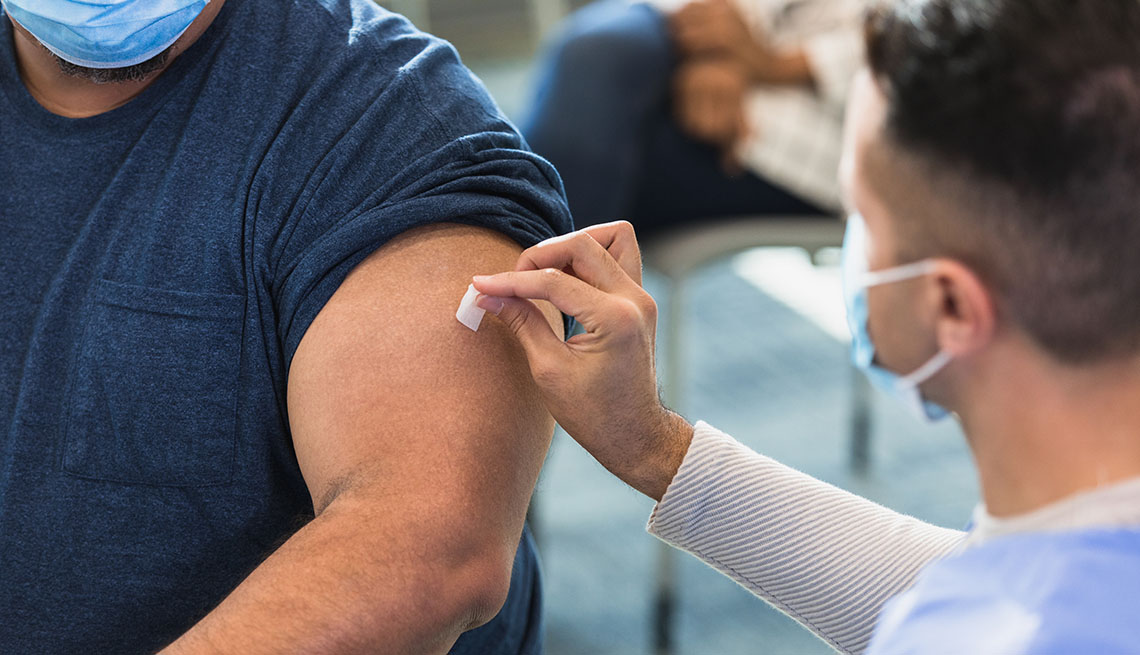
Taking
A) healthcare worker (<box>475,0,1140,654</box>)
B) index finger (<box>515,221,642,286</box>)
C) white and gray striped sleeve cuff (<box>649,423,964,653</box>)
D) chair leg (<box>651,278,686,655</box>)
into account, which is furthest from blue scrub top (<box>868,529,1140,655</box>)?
chair leg (<box>651,278,686,655</box>)

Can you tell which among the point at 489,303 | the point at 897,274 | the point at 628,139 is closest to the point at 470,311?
the point at 489,303

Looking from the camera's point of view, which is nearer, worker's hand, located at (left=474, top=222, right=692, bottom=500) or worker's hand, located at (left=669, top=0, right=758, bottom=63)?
worker's hand, located at (left=474, top=222, right=692, bottom=500)

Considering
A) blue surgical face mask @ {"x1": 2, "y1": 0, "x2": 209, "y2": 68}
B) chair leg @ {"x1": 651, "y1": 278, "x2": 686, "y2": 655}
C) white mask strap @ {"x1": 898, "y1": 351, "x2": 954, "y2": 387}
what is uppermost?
blue surgical face mask @ {"x1": 2, "y1": 0, "x2": 209, "y2": 68}

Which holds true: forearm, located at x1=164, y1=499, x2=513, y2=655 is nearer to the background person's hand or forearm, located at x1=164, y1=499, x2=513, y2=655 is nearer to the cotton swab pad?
the cotton swab pad

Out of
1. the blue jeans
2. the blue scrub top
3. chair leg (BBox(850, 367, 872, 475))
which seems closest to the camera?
the blue scrub top

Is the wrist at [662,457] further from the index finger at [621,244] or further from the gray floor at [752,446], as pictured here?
the gray floor at [752,446]

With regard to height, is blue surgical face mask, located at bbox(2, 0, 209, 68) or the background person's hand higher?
blue surgical face mask, located at bbox(2, 0, 209, 68)

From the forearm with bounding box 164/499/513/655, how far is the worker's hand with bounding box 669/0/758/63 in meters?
1.60

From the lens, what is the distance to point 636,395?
1021mm

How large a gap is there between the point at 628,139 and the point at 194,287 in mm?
1347

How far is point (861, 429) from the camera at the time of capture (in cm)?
290

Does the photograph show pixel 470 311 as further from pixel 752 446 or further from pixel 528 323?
pixel 752 446

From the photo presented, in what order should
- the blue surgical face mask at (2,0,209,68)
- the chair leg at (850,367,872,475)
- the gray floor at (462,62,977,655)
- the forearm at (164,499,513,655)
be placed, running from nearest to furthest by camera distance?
the forearm at (164,499,513,655) < the blue surgical face mask at (2,0,209,68) < the gray floor at (462,62,977,655) < the chair leg at (850,367,872,475)

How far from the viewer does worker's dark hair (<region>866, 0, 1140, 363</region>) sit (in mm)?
734
